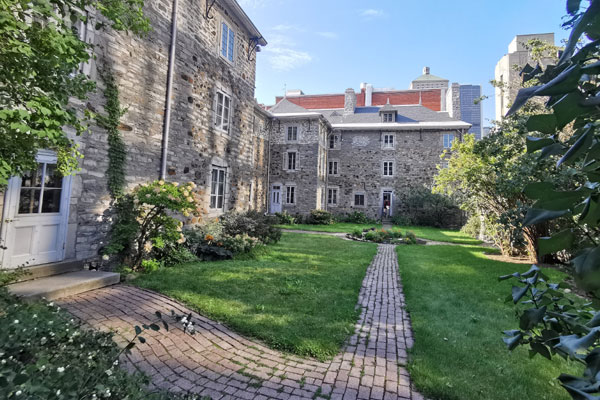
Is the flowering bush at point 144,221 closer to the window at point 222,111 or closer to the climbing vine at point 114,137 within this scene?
the climbing vine at point 114,137

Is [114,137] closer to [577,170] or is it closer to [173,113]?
[173,113]

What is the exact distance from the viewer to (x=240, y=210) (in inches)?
465

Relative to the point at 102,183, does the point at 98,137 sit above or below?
above

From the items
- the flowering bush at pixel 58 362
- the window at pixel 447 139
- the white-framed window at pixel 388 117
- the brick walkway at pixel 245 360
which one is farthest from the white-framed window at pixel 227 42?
the window at pixel 447 139

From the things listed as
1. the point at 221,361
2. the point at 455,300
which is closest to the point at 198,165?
the point at 221,361

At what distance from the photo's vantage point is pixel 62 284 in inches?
189

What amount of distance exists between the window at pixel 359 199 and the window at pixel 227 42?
15238mm

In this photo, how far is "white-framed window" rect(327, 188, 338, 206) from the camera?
24.0m

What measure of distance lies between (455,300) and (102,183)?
737 cm

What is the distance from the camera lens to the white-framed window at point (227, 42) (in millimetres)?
10262

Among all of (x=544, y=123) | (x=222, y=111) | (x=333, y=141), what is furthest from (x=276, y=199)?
(x=544, y=123)

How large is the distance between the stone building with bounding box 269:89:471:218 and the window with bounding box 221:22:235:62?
33.7 feet

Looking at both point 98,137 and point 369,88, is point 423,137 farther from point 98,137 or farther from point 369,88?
point 98,137

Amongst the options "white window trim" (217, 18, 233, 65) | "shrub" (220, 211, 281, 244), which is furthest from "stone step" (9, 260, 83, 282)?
"white window trim" (217, 18, 233, 65)
